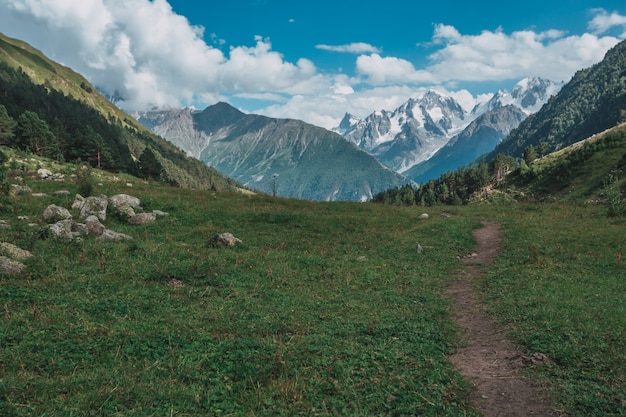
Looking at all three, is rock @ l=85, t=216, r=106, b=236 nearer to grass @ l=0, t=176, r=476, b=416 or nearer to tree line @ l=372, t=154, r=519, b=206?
grass @ l=0, t=176, r=476, b=416

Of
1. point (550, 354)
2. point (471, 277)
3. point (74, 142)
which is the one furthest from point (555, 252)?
point (74, 142)

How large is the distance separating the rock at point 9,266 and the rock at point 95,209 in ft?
30.6

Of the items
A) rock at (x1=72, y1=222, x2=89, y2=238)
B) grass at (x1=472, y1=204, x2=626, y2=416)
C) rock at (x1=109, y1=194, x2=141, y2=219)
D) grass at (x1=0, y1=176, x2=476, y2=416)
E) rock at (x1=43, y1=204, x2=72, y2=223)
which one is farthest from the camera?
rock at (x1=109, y1=194, x2=141, y2=219)

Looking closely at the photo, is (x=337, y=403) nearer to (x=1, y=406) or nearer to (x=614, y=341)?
(x=1, y=406)

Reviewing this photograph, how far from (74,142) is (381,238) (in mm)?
105524

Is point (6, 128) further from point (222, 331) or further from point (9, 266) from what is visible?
point (222, 331)

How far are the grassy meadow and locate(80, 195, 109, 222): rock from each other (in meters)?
1.37

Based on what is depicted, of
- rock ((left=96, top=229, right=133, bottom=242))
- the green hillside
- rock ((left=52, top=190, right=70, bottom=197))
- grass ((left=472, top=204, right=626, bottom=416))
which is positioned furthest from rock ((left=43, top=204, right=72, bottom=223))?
the green hillside

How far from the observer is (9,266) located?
12.3 metres

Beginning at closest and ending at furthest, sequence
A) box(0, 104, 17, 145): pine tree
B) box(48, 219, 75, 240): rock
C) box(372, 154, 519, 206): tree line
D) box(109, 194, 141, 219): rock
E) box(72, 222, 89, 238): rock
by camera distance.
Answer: box(48, 219, 75, 240): rock, box(72, 222, 89, 238): rock, box(109, 194, 141, 219): rock, box(0, 104, 17, 145): pine tree, box(372, 154, 519, 206): tree line

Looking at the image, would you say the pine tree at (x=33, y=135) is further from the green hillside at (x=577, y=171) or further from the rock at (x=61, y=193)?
the green hillside at (x=577, y=171)

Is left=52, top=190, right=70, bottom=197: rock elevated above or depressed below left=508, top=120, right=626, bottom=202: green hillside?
below

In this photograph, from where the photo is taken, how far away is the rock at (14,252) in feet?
43.6

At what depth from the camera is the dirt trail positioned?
7.25 meters
